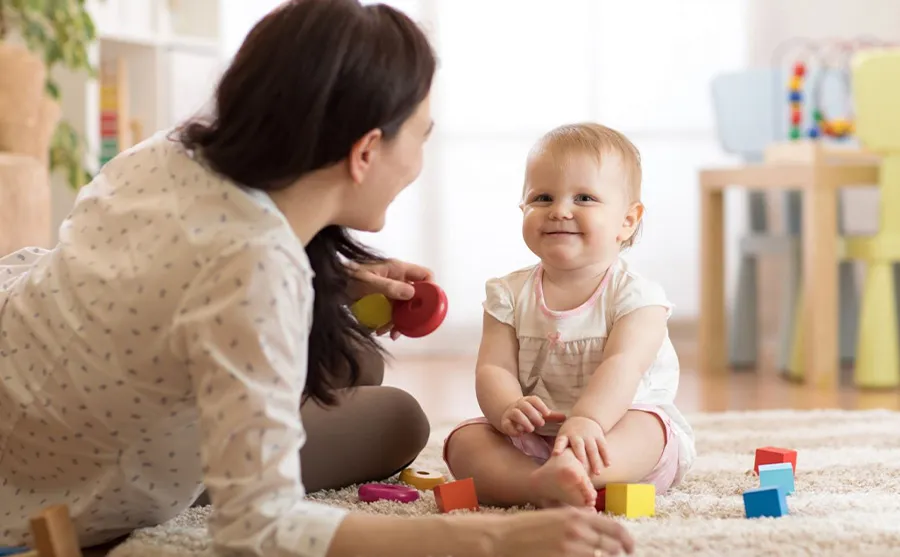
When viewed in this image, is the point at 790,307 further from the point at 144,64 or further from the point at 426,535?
the point at 426,535

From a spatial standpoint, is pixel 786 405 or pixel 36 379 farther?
pixel 786 405

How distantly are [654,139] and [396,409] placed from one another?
7.97 ft

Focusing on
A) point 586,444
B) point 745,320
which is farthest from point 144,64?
point 586,444

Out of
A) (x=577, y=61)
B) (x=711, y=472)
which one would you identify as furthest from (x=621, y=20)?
(x=711, y=472)

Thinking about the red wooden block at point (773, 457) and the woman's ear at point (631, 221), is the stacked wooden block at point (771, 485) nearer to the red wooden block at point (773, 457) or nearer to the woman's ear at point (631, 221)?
the red wooden block at point (773, 457)

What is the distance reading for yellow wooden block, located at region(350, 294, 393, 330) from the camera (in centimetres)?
124

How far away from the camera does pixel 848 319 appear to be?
10.3 feet

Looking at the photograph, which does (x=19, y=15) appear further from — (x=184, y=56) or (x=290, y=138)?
(x=290, y=138)

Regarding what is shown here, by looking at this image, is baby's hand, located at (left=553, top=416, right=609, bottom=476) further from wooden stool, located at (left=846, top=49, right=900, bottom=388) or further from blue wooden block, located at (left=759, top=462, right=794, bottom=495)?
wooden stool, located at (left=846, top=49, right=900, bottom=388)

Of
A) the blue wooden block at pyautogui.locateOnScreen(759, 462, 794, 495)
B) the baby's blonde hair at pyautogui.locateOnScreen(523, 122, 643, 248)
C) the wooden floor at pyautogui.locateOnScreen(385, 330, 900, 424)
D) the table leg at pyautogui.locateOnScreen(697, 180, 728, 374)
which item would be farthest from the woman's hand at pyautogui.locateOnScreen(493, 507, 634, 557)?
the table leg at pyautogui.locateOnScreen(697, 180, 728, 374)

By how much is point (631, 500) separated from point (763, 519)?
0.13 m

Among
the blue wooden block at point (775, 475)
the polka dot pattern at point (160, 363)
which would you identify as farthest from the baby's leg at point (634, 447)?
the polka dot pattern at point (160, 363)

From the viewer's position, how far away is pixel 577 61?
3.64 metres

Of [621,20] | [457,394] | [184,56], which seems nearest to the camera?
[457,394]
